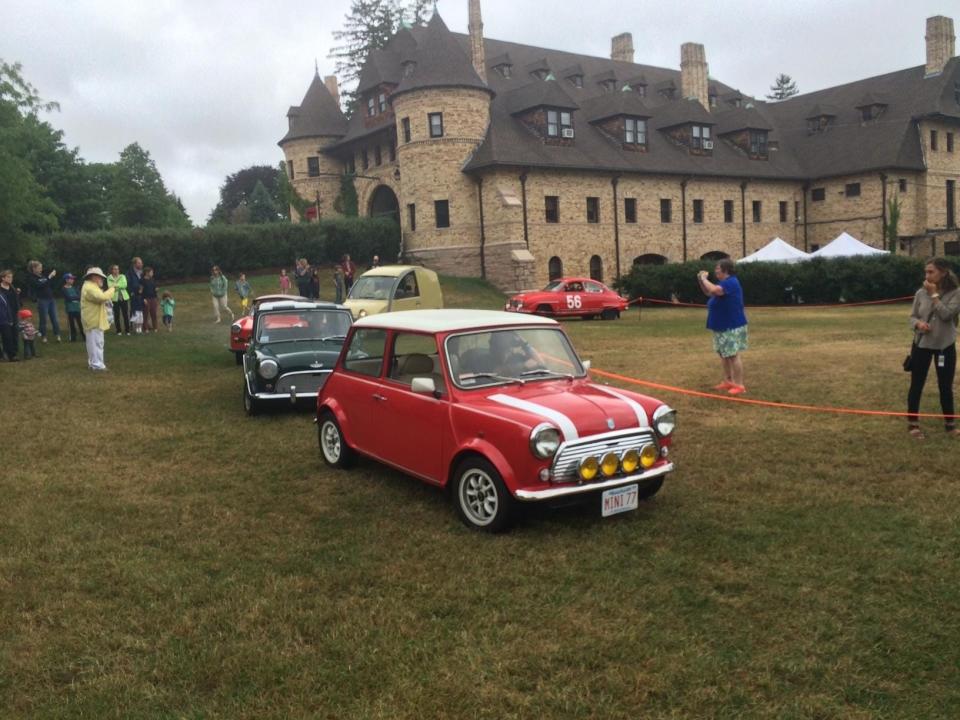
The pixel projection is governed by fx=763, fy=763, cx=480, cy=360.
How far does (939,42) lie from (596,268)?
27.6m

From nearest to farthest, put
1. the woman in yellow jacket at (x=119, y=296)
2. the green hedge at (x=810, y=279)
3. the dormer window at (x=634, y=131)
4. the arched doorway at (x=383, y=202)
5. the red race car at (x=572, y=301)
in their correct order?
1. the woman in yellow jacket at (x=119, y=296)
2. the red race car at (x=572, y=301)
3. the green hedge at (x=810, y=279)
4. the dormer window at (x=634, y=131)
5. the arched doorway at (x=383, y=202)

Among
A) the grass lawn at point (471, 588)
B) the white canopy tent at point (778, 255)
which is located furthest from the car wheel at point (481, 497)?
the white canopy tent at point (778, 255)

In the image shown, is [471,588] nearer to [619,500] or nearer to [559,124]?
[619,500]

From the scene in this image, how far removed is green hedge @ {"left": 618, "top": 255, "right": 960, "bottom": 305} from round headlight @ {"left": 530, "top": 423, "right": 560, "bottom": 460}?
27.5 meters

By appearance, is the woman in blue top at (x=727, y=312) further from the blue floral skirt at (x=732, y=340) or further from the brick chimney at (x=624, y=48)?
the brick chimney at (x=624, y=48)

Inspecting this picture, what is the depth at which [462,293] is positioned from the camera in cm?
3497

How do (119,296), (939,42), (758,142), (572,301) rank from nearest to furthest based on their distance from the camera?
(119,296) → (572,301) → (758,142) → (939,42)

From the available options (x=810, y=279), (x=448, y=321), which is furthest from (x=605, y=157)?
(x=448, y=321)

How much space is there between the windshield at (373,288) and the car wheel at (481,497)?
1262cm

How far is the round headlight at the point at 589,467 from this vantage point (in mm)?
5469

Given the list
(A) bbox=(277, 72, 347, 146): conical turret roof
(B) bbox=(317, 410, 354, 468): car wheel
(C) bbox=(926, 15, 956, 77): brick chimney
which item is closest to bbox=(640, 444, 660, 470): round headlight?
(B) bbox=(317, 410, 354, 468): car wheel

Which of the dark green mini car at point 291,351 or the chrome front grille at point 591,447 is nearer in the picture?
the chrome front grille at point 591,447

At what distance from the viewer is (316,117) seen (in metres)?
47.6

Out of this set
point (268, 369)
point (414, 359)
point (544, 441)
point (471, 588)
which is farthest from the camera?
point (268, 369)
